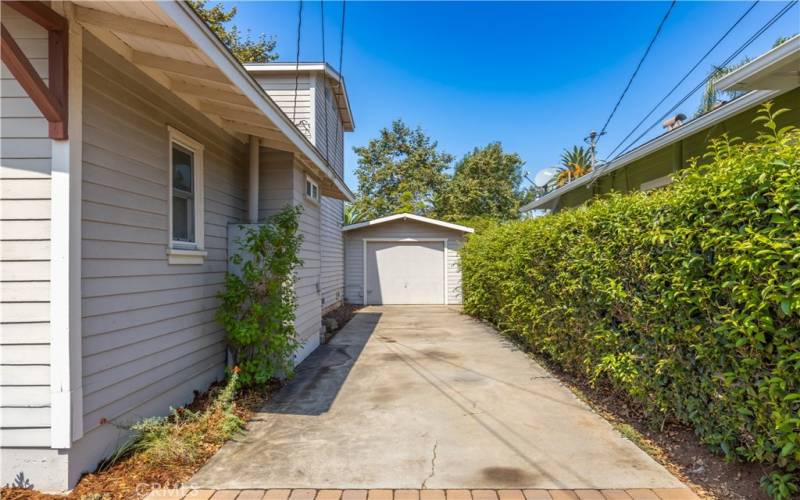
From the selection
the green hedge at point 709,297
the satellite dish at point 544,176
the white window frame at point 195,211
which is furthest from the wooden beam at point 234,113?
the satellite dish at point 544,176

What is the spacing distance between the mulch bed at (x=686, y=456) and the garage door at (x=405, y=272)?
9317 millimetres

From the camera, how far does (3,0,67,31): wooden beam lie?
2367 millimetres

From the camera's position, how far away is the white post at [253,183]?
516cm

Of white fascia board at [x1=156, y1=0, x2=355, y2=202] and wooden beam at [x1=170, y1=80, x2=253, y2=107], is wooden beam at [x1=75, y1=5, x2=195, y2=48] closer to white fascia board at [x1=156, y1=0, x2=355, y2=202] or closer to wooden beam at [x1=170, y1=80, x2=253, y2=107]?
white fascia board at [x1=156, y1=0, x2=355, y2=202]

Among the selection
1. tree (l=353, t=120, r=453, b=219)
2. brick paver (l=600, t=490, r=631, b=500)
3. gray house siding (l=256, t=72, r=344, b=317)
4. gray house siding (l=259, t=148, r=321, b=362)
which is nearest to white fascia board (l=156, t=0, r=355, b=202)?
gray house siding (l=259, t=148, r=321, b=362)

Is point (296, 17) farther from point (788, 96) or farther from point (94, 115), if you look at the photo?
point (788, 96)

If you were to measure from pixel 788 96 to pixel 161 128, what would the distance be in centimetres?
655

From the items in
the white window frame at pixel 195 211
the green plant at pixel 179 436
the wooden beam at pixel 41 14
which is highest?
the wooden beam at pixel 41 14

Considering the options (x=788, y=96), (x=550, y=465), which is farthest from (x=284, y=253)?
(x=788, y=96)

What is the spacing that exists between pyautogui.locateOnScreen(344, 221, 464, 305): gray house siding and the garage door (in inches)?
9.8

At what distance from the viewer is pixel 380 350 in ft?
22.1

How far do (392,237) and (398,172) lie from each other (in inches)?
516

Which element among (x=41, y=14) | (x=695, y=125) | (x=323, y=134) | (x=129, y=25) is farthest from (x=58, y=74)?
(x=323, y=134)

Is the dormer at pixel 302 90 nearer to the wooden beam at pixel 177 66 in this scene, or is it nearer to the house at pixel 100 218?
the house at pixel 100 218
